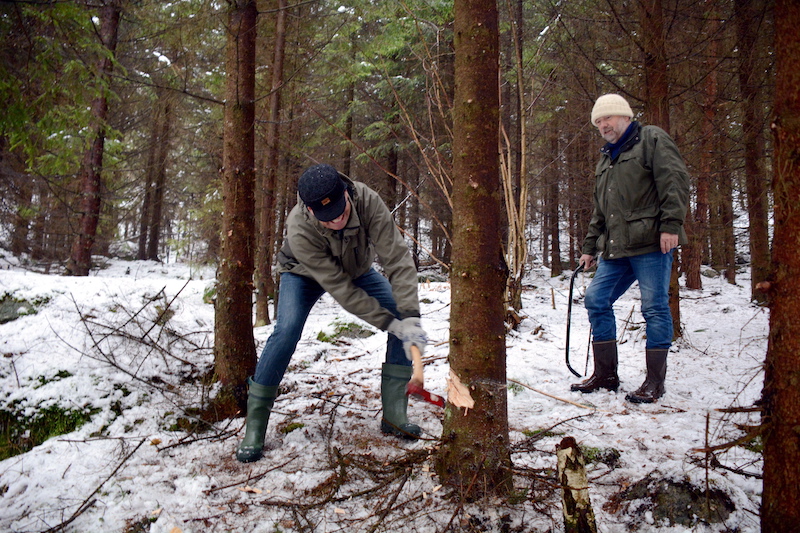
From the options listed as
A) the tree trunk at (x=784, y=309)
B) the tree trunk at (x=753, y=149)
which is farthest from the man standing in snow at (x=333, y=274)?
the tree trunk at (x=753, y=149)

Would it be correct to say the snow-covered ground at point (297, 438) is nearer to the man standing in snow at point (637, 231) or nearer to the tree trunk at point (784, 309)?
the tree trunk at point (784, 309)

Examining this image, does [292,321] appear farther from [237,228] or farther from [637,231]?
[637,231]

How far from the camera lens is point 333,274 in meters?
2.55

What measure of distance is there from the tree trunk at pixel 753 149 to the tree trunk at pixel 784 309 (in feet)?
12.1

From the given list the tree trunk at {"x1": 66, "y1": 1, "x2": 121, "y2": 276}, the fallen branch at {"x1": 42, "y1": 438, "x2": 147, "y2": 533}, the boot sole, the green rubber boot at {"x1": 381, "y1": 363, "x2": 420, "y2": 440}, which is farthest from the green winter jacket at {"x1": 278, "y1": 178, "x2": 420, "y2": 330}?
the tree trunk at {"x1": 66, "y1": 1, "x2": 121, "y2": 276}

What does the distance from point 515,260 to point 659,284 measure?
2.24m

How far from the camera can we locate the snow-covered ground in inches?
72.2

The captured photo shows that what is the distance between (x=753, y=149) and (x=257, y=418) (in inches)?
287

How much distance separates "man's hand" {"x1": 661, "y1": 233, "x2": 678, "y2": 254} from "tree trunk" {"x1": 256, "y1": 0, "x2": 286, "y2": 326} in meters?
6.04

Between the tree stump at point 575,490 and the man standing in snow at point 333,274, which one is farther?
the man standing in snow at point 333,274

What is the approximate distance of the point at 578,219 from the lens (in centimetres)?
1484

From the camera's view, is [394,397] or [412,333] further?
[394,397]

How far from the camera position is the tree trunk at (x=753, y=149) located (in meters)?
4.57

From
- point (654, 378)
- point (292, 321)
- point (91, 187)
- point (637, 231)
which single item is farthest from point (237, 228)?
point (91, 187)
